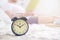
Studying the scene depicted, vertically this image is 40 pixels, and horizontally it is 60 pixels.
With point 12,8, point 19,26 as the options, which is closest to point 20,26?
point 19,26

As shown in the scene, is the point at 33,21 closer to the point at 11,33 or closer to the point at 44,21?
the point at 44,21

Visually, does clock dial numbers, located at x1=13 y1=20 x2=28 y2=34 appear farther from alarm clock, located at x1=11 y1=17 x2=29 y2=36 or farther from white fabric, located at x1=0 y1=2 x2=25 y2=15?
white fabric, located at x1=0 y1=2 x2=25 y2=15

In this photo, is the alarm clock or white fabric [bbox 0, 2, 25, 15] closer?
the alarm clock

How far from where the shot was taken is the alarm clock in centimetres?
121

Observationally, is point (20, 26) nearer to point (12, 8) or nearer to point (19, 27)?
point (19, 27)

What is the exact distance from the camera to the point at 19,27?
4.02ft

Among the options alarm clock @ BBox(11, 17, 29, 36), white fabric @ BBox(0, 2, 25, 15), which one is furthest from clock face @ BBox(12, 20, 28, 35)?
white fabric @ BBox(0, 2, 25, 15)

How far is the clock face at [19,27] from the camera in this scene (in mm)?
1209

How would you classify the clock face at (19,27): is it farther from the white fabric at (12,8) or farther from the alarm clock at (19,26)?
the white fabric at (12,8)

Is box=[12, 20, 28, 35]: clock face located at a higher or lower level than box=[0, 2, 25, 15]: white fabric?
lower

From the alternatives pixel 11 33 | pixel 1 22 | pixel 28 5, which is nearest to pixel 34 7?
pixel 28 5

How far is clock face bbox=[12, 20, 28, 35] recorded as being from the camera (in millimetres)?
1209

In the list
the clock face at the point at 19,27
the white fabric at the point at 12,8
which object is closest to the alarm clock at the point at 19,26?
the clock face at the point at 19,27

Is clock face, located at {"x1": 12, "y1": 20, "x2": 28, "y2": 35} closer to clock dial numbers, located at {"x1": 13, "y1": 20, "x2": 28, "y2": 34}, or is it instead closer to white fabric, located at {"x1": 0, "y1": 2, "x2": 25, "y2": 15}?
clock dial numbers, located at {"x1": 13, "y1": 20, "x2": 28, "y2": 34}
